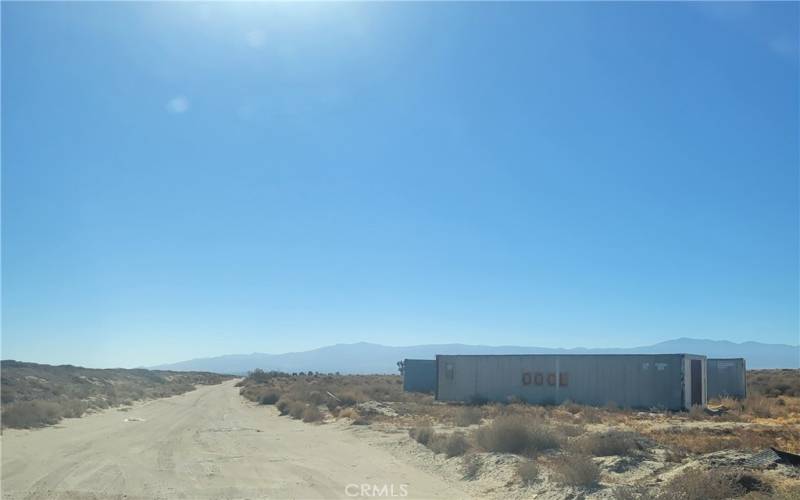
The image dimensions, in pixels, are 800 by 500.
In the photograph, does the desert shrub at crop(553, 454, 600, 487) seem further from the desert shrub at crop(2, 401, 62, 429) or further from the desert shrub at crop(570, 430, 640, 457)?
the desert shrub at crop(2, 401, 62, 429)

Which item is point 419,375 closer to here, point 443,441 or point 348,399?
point 348,399

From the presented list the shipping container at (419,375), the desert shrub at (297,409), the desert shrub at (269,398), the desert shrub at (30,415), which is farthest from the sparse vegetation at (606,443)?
the shipping container at (419,375)

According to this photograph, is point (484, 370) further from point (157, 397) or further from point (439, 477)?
point (157, 397)

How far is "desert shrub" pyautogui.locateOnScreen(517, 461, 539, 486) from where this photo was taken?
14.1 meters

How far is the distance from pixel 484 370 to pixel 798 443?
81.5ft

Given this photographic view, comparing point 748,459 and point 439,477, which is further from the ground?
point 748,459

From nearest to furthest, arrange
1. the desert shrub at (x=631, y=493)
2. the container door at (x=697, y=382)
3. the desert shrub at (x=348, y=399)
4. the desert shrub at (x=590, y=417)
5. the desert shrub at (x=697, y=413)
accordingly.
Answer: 1. the desert shrub at (x=631, y=493)
2. the desert shrub at (x=590, y=417)
3. the desert shrub at (x=697, y=413)
4. the container door at (x=697, y=382)
5. the desert shrub at (x=348, y=399)

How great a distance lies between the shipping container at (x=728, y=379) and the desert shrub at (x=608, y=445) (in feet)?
102

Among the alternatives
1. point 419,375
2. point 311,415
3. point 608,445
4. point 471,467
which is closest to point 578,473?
point 608,445

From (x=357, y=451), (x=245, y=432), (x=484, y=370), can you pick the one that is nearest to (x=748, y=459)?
(x=357, y=451)

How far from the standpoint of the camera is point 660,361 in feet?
117

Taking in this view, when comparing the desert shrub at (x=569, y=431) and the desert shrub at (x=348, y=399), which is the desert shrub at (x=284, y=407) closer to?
the desert shrub at (x=348, y=399)

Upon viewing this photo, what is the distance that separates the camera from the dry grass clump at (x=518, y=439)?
17.6 meters

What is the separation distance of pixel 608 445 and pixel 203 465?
381 inches
